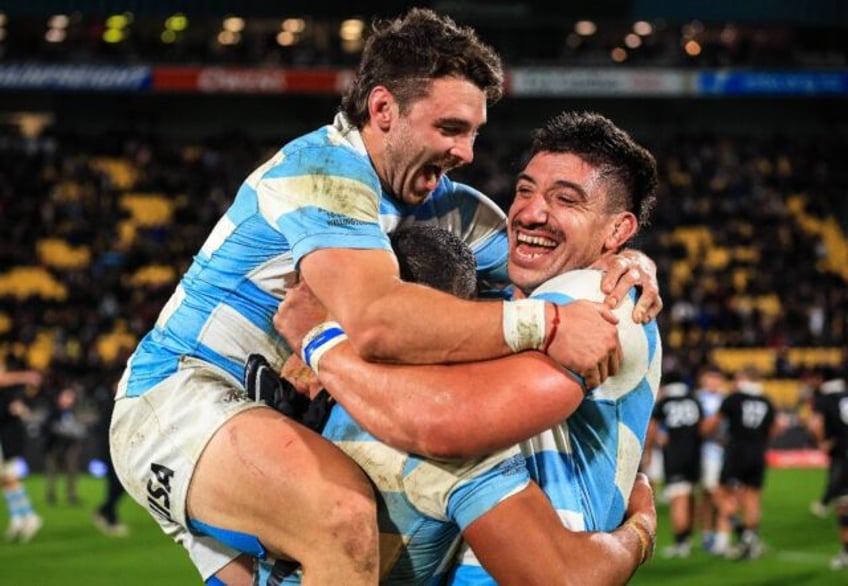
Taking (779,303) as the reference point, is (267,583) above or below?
above

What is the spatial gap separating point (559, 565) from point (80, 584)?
10367 mm

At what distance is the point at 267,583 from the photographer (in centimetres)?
436

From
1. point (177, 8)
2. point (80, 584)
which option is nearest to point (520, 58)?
point (177, 8)

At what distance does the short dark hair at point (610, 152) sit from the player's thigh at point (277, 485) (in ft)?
4.08

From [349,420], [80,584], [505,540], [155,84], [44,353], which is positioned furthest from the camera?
[155,84]

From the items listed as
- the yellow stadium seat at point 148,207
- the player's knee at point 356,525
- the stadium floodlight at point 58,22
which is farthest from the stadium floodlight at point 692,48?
the player's knee at point 356,525

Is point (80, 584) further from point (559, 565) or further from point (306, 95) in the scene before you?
point (306, 95)

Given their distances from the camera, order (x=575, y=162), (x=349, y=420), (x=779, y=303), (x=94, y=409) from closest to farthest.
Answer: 1. (x=349, y=420)
2. (x=575, y=162)
3. (x=94, y=409)
4. (x=779, y=303)

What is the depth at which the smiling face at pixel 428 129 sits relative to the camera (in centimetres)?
469

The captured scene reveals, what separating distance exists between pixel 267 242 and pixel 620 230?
1.15 meters

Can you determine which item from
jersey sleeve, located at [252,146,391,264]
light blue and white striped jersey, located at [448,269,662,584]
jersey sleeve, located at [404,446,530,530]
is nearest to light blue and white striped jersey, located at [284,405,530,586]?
jersey sleeve, located at [404,446,530,530]

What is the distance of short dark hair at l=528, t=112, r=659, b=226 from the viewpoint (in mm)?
4574

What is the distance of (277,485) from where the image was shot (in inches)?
166

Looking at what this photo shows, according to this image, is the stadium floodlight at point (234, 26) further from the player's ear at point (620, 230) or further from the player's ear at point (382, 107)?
the player's ear at point (620, 230)
